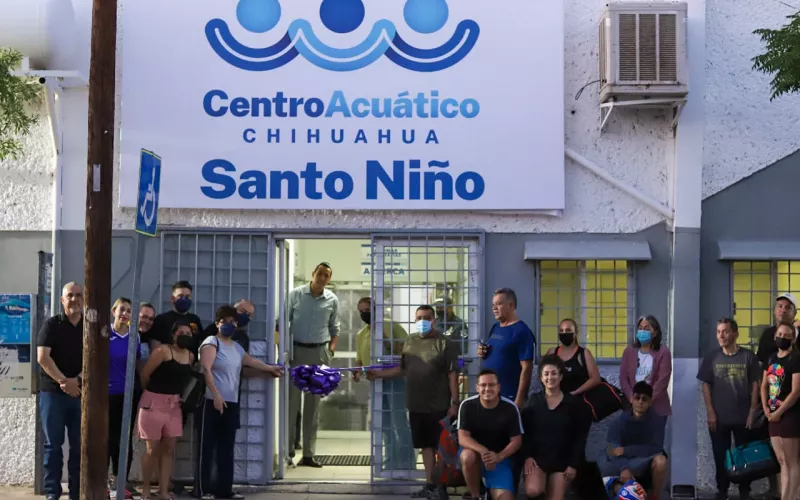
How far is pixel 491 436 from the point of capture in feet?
29.0

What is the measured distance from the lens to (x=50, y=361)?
9133mm

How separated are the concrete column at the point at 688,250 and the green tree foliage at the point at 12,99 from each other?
5.97m

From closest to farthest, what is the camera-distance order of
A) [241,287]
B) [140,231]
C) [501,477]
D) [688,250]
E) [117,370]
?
[140,231], [501,477], [117,370], [688,250], [241,287]

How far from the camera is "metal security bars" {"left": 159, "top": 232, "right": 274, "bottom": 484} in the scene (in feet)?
34.9

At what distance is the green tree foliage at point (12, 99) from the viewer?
32.0 feet

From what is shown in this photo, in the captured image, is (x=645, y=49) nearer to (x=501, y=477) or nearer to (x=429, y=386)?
(x=429, y=386)

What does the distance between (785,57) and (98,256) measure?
5.63 metres

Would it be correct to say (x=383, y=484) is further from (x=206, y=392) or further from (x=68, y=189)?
(x=68, y=189)

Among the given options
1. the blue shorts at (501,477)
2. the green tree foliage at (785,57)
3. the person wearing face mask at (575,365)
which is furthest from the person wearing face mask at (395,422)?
the green tree foliage at (785,57)

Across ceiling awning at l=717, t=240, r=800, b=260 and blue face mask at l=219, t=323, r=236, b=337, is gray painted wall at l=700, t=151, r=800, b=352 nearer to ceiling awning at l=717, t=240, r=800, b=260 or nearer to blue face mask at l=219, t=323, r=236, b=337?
ceiling awning at l=717, t=240, r=800, b=260

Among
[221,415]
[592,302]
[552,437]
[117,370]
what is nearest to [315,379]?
[221,415]

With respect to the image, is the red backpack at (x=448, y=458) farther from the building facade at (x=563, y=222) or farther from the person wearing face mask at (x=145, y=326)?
the person wearing face mask at (x=145, y=326)

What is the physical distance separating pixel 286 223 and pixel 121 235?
5.22 feet

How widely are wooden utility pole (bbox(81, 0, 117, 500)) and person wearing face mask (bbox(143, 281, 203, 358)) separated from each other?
5.08 ft
